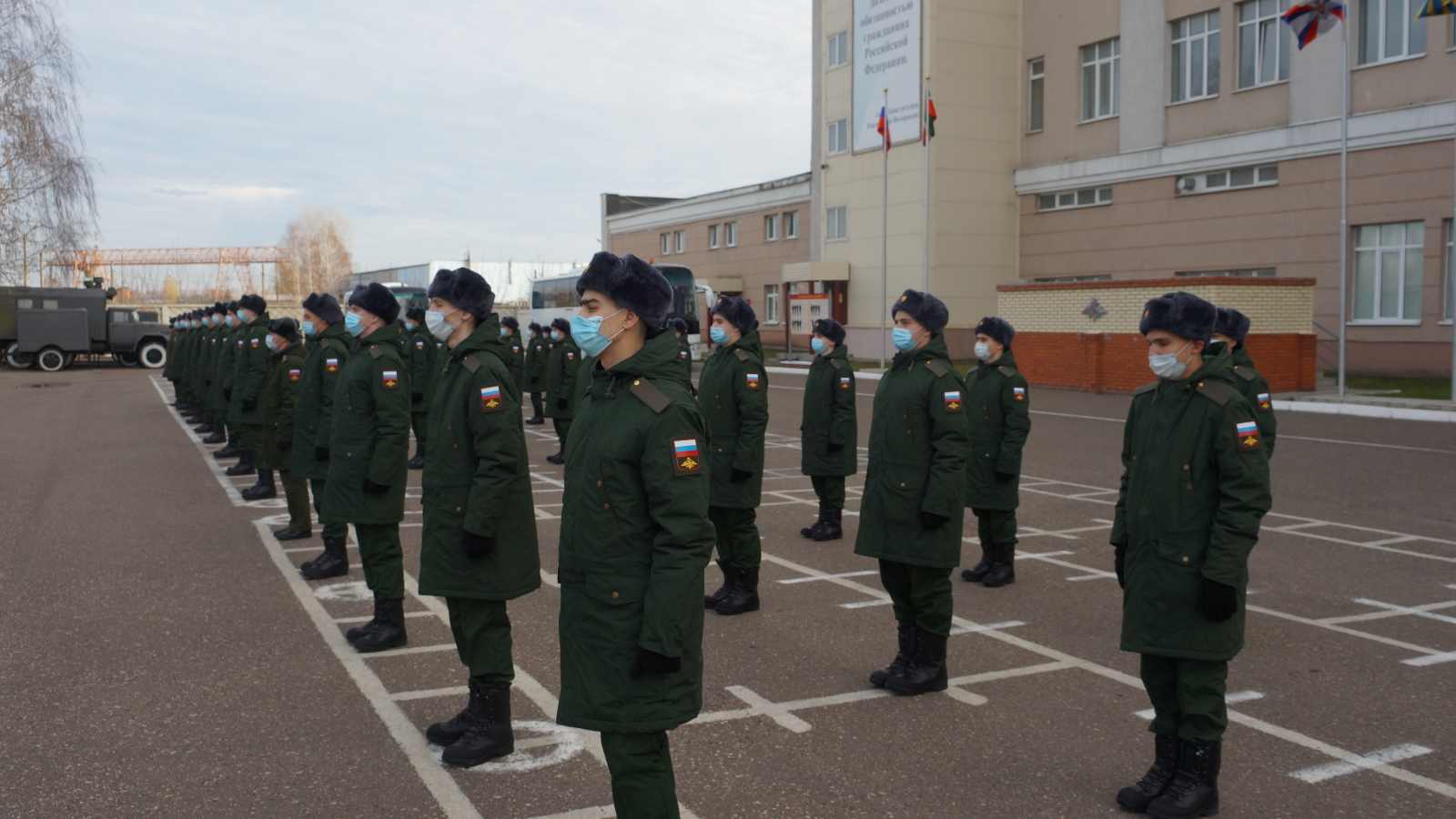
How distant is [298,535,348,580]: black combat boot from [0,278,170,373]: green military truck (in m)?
34.7

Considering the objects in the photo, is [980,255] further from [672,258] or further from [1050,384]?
[672,258]

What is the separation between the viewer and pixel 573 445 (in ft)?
11.5

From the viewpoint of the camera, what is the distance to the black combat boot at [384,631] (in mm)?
6207

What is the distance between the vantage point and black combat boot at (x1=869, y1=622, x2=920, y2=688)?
18.5 feet

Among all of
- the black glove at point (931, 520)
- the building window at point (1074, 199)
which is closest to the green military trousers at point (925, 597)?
the black glove at point (931, 520)

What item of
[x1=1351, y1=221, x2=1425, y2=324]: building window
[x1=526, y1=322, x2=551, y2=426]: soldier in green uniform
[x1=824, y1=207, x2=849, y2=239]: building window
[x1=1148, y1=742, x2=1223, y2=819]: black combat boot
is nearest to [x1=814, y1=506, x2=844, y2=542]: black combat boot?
[x1=1148, y1=742, x2=1223, y2=819]: black combat boot

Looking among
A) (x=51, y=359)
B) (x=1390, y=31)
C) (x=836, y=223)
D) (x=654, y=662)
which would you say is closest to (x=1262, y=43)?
(x=1390, y=31)

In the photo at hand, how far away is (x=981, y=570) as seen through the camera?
807 centimetres

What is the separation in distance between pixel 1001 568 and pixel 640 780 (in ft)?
17.0

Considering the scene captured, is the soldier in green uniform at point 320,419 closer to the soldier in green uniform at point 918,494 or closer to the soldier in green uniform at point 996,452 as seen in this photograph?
the soldier in green uniform at point 918,494

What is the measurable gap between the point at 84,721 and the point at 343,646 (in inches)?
56.8

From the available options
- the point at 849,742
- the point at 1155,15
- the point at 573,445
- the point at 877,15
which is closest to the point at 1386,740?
the point at 849,742

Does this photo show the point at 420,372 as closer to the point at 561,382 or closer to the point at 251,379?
the point at 561,382

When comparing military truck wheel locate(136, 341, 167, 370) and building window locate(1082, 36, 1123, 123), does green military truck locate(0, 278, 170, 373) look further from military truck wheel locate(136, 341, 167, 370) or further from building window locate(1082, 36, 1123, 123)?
building window locate(1082, 36, 1123, 123)
